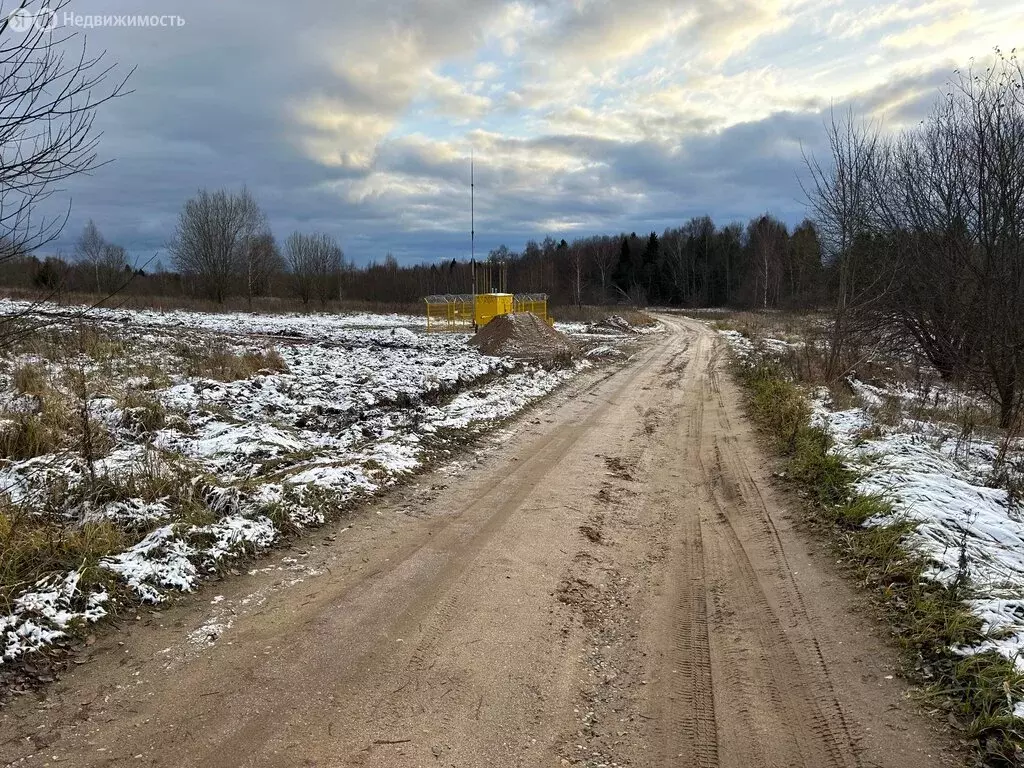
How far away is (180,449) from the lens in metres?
7.35

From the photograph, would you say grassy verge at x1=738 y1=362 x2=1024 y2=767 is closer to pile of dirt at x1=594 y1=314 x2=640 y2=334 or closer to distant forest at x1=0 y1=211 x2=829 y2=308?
pile of dirt at x1=594 y1=314 x2=640 y2=334

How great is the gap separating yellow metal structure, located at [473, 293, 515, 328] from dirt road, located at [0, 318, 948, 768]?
25.7 meters

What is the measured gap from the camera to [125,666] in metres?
3.48

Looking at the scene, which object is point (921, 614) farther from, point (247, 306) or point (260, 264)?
point (260, 264)

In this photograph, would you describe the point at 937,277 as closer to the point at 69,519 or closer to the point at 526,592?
the point at 526,592

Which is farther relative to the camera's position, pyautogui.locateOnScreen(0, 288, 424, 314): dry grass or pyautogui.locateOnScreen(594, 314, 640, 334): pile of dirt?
pyautogui.locateOnScreen(0, 288, 424, 314): dry grass

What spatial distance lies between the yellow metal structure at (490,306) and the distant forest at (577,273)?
89.3 feet

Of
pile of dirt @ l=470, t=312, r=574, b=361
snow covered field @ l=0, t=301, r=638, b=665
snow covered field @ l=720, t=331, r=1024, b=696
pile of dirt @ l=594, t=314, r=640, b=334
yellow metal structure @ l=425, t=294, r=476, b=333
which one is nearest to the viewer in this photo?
snow covered field @ l=720, t=331, r=1024, b=696

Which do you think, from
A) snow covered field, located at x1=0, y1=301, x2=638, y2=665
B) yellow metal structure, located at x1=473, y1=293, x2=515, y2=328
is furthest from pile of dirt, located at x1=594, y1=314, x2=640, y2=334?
snow covered field, located at x1=0, y1=301, x2=638, y2=665

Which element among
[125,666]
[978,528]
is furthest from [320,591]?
[978,528]

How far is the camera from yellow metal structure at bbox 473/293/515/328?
31547mm

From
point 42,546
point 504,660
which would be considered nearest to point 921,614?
point 504,660

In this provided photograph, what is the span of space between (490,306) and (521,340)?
11.3 meters

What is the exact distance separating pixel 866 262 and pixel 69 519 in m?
19.5
